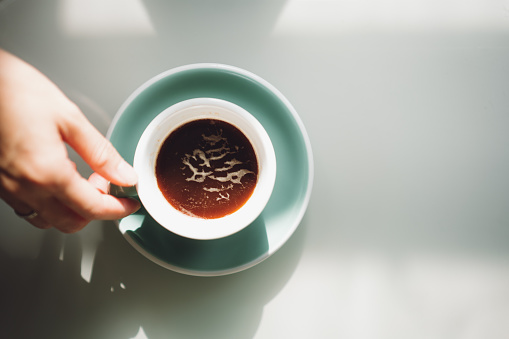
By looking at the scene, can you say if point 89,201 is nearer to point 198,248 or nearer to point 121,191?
point 121,191

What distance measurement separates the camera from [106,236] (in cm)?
94

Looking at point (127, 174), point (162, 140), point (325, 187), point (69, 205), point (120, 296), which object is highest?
point (325, 187)

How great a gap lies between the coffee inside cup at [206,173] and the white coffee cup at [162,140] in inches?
1.6

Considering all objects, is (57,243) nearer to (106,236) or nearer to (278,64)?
(106,236)

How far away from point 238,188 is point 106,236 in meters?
0.40

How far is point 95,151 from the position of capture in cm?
71

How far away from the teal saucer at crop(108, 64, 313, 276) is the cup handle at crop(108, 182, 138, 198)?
98 millimetres

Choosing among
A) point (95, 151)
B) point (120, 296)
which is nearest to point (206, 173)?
point (95, 151)

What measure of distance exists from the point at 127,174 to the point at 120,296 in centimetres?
41

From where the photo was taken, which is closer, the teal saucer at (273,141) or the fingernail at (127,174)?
the fingernail at (127,174)

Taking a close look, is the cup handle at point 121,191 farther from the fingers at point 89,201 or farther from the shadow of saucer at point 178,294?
the shadow of saucer at point 178,294

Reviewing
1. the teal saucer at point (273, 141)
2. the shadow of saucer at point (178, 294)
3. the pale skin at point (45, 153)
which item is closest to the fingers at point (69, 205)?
the pale skin at point (45, 153)

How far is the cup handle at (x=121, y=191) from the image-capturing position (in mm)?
741

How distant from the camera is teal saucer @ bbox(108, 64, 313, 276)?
83 centimetres
